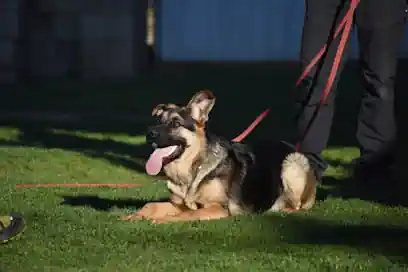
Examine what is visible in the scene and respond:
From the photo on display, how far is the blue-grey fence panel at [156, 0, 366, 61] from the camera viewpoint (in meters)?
17.5

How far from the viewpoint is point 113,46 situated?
16.5 metres

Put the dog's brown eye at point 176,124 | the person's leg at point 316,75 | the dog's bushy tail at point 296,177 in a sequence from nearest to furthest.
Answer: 1. the dog's brown eye at point 176,124
2. the dog's bushy tail at point 296,177
3. the person's leg at point 316,75

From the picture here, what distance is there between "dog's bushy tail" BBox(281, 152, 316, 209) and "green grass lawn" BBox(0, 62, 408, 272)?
6.1 inches

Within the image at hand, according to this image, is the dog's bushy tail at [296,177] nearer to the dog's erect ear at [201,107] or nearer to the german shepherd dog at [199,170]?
the german shepherd dog at [199,170]

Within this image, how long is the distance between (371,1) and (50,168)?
124 inches

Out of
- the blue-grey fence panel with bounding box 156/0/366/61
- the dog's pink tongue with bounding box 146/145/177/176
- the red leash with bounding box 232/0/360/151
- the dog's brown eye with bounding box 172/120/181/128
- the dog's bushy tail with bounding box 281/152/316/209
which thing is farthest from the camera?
the blue-grey fence panel with bounding box 156/0/366/61

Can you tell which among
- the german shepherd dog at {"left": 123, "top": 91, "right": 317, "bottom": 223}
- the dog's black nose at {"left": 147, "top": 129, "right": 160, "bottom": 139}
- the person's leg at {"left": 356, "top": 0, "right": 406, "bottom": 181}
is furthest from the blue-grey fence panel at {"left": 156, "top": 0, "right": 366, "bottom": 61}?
the dog's black nose at {"left": 147, "top": 129, "right": 160, "bottom": 139}

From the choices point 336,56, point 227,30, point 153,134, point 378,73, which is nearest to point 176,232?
point 153,134

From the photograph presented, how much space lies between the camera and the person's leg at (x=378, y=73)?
22.7 ft

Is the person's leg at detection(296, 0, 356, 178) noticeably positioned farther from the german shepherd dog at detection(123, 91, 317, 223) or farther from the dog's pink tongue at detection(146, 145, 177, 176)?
the dog's pink tongue at detection(146, 145, 177, 176)

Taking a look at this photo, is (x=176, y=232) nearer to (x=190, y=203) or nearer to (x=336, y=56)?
(x=190, y=203)

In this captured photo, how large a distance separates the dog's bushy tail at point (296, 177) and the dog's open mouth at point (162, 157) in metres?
0.80

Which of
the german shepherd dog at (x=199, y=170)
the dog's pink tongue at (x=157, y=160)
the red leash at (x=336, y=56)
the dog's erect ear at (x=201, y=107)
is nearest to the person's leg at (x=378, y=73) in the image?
the red leash at (x=336, y=56)

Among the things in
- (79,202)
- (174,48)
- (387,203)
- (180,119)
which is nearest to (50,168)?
(79,202)
